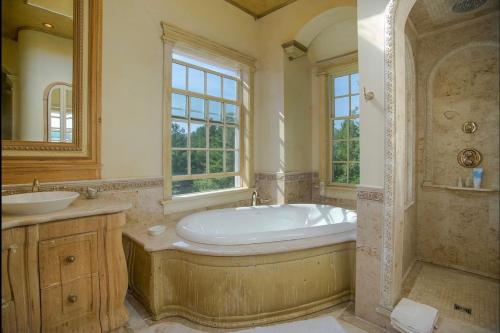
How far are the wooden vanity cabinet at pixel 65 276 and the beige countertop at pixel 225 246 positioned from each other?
Result: 0.31 meters

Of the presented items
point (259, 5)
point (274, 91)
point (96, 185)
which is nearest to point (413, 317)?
point (96, 185)

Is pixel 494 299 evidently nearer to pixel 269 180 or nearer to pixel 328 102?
pixel 269 180

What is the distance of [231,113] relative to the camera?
341 cm

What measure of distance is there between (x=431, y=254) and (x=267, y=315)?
6.50ft

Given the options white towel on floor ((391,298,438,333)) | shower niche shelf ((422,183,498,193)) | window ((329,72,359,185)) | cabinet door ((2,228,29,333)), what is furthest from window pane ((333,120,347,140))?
cabinet door ((2,228,29,333))

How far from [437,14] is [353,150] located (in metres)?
1.59

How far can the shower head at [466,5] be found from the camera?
2168mm

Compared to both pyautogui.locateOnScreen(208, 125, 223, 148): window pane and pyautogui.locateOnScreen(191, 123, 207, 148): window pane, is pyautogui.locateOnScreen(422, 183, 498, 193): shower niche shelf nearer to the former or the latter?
pyautogui.locateOnScreen(208, 125, 223, 148): window pane

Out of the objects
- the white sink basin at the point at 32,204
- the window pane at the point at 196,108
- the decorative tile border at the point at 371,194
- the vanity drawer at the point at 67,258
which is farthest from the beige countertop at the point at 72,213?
the decorative tile border at the point at 371,194

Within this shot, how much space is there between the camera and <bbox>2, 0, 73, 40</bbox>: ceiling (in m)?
1.80

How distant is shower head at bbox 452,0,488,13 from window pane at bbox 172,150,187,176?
2.82m

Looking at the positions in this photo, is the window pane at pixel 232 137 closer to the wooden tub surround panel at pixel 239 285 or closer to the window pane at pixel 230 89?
the window pane at pixel 230 89

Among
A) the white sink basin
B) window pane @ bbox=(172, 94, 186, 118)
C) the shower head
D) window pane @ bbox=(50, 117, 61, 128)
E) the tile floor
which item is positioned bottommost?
the tile floor

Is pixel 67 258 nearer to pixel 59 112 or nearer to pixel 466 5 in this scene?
pixel 59 112
